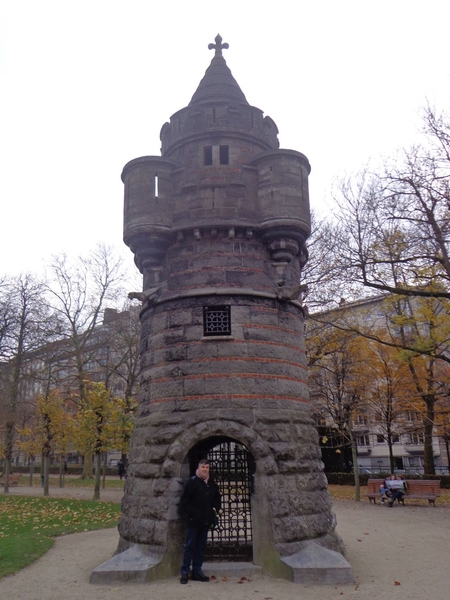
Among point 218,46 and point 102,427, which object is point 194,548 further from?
point 102,427

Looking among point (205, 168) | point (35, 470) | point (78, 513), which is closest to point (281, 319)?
point (205, 168)

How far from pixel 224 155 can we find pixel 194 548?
283 inches

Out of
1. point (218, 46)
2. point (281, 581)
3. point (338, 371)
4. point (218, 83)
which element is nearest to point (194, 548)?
point (281, 581)

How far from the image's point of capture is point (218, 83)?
11.3 meters

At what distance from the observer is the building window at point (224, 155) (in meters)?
10.2

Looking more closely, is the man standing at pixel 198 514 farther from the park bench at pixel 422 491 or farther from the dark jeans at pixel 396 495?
the park bench at pixel 422 491

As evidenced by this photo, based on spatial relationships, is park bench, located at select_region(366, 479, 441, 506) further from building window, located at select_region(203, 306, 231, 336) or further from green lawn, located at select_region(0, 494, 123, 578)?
building window, located at select_region(203, 306, 231, 336)

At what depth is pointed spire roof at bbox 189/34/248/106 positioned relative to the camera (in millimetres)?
11000

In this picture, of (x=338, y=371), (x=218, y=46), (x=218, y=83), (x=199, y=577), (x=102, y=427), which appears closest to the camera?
(x=199, y=577)

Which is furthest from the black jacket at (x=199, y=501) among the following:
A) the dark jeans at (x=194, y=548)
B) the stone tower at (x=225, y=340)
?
the stone tower at (x=225, y=340)

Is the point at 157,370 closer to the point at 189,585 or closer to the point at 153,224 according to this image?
the point at 153,224

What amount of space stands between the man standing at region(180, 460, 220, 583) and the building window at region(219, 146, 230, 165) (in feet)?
19.0

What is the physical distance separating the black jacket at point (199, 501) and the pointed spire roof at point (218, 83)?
7714 mm

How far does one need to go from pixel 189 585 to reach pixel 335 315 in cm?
1639
